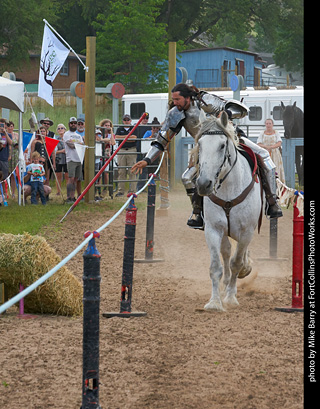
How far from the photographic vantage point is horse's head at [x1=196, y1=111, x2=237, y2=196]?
687 cm

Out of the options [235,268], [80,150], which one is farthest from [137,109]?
[235,268]

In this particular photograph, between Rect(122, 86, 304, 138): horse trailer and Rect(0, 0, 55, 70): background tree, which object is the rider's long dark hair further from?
Rect(0, 0, 55, 70): background tree

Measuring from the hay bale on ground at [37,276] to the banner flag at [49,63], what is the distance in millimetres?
9483

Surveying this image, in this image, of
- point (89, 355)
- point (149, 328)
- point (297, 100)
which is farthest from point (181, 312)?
point (297, 100)

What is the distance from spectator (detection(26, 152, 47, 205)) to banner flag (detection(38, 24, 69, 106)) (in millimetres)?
1389

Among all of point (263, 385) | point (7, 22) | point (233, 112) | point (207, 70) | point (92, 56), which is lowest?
point (263, 385)

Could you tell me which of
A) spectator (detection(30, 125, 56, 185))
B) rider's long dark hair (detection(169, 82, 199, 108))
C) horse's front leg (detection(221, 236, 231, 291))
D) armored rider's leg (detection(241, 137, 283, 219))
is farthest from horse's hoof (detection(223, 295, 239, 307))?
spectator (detection(30, 125, 56, 185))

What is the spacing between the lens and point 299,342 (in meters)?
6.27

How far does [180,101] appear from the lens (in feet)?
25.9

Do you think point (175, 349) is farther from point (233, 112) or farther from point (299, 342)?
point (233, 112)

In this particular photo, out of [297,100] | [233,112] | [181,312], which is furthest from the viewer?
[297,100]

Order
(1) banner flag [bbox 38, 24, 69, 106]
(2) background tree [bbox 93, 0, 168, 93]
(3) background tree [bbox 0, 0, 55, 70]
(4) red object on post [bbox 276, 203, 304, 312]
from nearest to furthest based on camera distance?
(4) red object on post [bbox 276, 203, 304, 312] → (1) banner flag [bbox 38, 24, 69, 106] → (2) background tree [bbox 93, 0, 168, 93] → (3) background tree [bbox 0, 0, 55, 70]

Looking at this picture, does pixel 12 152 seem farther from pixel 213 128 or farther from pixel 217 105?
pixel 213 128

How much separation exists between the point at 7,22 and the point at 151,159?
47.1 metres
